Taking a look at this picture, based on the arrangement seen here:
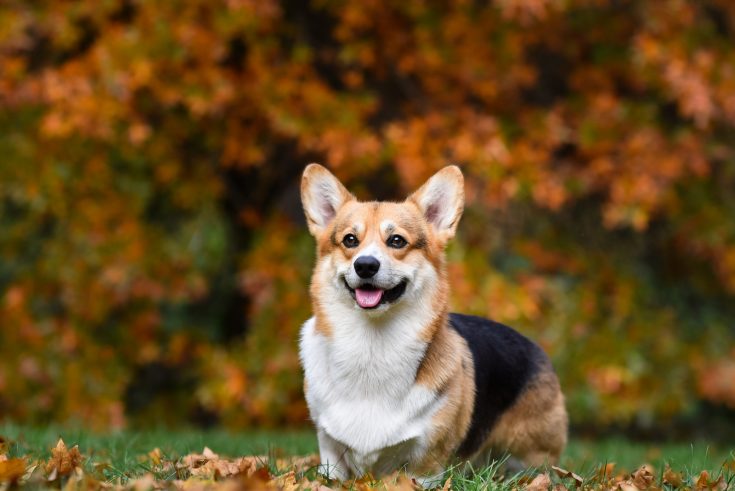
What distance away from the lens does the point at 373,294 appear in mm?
4445

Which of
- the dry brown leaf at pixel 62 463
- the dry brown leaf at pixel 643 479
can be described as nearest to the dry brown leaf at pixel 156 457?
the dry brown leaf at pixel 62 463

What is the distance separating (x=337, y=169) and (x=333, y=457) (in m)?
5.12

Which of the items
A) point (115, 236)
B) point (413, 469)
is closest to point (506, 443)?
point (413, 469)

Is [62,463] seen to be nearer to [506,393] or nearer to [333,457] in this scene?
[333,457]

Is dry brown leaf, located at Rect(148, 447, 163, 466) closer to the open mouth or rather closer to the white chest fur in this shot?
the white chest fur

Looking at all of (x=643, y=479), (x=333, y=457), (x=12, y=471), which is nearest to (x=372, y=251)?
(x=333, y=457)

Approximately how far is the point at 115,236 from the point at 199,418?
344 centimetres

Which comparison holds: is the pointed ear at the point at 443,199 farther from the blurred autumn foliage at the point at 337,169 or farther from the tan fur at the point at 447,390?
the blurred autumn foliage at the point at 337,169

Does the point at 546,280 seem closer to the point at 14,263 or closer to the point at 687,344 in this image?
the point at 687,344

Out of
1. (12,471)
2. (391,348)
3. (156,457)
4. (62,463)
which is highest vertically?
(391,348)

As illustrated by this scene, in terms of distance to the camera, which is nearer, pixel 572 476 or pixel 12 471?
pixel 12 471

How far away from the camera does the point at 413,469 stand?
447cm

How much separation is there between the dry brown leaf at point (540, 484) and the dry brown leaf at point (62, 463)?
5.88ft

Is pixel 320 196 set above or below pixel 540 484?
above
